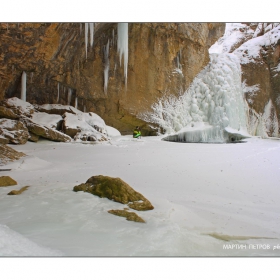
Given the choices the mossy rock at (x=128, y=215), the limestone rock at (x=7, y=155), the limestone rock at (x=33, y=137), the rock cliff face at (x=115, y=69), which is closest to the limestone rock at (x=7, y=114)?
the limestone rock at (x=33, y=137)

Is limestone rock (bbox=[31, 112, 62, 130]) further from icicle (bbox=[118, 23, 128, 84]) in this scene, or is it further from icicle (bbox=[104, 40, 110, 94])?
icicle (bbox=[118, 23, 128, 84])

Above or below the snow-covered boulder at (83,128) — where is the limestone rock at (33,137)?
below

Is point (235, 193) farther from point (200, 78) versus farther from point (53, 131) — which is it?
point (200, 78)

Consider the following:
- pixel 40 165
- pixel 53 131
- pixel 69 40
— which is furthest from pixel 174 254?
pixel 69 40

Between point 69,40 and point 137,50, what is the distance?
2.54 meters

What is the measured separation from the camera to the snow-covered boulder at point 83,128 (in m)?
6.50

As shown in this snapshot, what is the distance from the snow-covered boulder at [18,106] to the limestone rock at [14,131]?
595 mm

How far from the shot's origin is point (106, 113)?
29.5 feet

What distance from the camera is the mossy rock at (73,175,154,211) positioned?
2092 mm

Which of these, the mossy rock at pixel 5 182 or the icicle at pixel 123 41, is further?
the icicle at pixel 123 41

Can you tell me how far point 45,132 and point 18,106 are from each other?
1224mm

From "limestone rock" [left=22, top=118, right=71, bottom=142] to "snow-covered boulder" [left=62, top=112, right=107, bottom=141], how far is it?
1.29 ft

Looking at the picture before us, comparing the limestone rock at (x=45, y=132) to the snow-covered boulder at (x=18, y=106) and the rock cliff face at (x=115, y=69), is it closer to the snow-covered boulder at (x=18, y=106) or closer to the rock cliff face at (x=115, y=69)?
the snow-covered boulder at (x=18, y=106)

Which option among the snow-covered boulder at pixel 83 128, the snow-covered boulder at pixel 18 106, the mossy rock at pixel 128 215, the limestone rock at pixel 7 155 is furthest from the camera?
the snow-covered boulder at pixel 83 128
